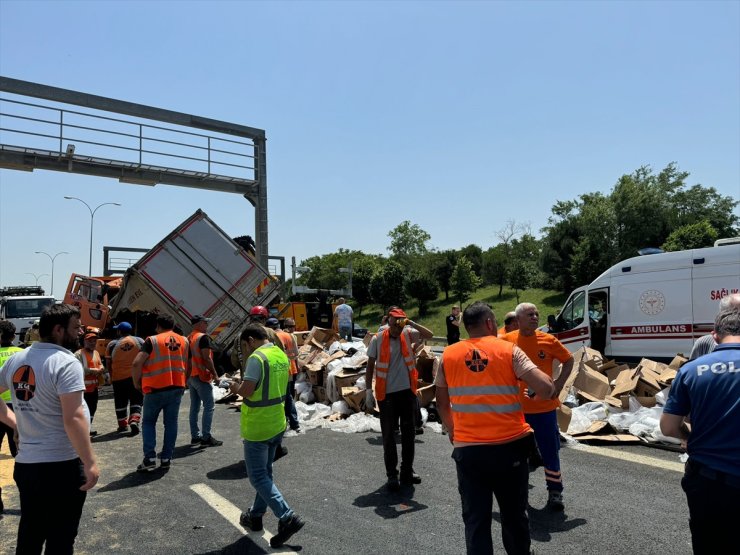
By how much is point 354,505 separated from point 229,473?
6.10 feet

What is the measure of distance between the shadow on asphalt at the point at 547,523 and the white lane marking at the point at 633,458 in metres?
2.19

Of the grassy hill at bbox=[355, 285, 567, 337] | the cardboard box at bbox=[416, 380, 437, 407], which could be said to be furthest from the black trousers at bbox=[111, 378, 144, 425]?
the grassy hill at bbox=[355, 285, 567, 337]

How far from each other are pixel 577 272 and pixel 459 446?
37494mm

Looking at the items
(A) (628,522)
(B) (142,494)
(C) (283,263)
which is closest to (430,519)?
(A) (628,522)

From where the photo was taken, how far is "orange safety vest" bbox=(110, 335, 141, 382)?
344 inches

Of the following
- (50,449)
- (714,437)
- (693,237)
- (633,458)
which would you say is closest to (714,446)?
(714,437)

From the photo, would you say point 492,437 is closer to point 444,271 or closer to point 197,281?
point 197,281

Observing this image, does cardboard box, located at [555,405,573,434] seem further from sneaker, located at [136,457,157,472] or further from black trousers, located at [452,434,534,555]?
sneaker, located at [136,457,157,472]

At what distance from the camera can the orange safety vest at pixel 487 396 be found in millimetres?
3260

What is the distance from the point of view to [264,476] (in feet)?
14.3

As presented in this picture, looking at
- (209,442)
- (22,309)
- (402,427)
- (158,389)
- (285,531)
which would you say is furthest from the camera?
(22,309)

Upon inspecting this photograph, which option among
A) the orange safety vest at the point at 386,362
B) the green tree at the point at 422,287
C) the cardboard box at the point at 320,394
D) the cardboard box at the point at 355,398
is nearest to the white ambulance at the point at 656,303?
the cardboard box at the point at 355,398

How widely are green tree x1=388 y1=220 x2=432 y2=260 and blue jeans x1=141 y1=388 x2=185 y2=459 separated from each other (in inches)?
2620

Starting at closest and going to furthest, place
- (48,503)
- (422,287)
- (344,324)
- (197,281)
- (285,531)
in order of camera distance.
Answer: (48,503) → (285,531) → (197,281) → (344,324) → (422,287)
